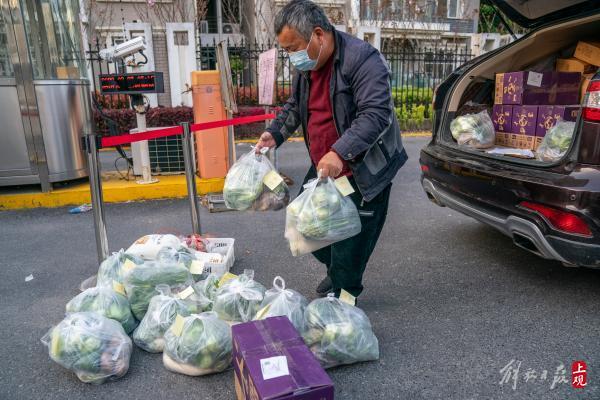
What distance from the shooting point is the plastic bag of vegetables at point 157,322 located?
2.52 m

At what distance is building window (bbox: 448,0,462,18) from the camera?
2252 centimetres

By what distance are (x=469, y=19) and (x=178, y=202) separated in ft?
68.3

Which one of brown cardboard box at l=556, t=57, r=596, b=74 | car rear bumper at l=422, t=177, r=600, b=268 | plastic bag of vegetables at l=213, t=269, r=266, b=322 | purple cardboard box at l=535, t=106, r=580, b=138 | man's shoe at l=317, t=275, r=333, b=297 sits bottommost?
man's shoe at l=317, t=275, r=333, b=297

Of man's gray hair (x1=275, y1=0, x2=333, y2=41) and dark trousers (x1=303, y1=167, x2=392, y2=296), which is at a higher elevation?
man's gray hair (x1=275, y1=0, x2=333, y2=41)

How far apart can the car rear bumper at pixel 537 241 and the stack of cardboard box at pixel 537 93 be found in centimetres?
91

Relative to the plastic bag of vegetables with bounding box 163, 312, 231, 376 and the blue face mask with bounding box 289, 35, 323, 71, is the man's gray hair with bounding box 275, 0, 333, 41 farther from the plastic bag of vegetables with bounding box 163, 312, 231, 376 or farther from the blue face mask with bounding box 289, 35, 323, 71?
the plastic bag of vegetables with bounding box 163, 312, 231, 376

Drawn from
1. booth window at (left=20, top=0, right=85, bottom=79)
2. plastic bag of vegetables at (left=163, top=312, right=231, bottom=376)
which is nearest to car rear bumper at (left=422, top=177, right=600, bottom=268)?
plastic bag of vegetables at (left=163, top=312, right=231, bottom=376)

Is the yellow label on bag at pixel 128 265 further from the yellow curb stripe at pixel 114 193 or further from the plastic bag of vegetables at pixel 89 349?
the yellow curb stripe at pixel 114 193

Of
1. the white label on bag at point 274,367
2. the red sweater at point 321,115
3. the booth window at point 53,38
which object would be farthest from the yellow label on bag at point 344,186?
the booth window at point 53,38

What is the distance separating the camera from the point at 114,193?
556 cm

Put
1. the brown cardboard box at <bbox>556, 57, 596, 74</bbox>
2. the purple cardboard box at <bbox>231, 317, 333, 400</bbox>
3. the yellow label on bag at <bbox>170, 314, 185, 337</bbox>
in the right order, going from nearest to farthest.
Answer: the purple cardboard box at <bbox>231, 317, 333, 400</bbox> → the yellow label on bag at <bbox>170, 314, 185, 337</bbox> → the brown cardboard box at <bbox>556, 57, 596, 74</bbox>

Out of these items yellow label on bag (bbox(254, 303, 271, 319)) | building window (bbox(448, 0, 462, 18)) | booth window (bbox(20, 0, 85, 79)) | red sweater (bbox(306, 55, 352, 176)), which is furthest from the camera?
building window (bbox(448, 0, 462, 18))

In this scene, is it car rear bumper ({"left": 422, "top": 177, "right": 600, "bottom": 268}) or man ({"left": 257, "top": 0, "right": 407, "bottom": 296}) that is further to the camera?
car rear bumper ({"left": 422, "top": 177, "right": 600, "bottom": 268})

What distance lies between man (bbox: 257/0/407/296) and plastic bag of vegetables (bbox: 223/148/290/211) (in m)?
0.28
